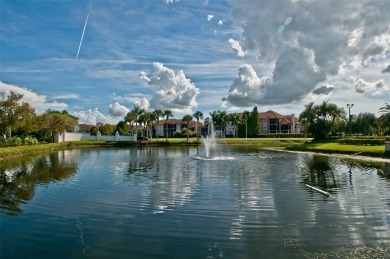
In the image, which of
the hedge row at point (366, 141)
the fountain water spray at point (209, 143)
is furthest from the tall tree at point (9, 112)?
the hedge row at point (366, 141)

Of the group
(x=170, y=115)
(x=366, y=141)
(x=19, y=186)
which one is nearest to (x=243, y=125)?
(x=170, y=115)

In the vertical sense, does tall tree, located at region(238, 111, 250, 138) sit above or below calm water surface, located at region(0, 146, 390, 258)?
above

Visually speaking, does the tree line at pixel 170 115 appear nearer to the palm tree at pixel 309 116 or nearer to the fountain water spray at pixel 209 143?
the palm tree at pixel 309 116

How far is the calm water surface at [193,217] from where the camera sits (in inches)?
390

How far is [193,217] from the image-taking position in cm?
1331

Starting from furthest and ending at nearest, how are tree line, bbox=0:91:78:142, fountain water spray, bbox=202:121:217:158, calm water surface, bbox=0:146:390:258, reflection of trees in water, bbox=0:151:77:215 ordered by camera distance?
tree line, bbox=0:91:78:142 < fountain water spray, bbox=202:121:217:158 < reflection of trees in water, bbox=0:151:77:215 < calm water surface, bbox=0:146:390:258

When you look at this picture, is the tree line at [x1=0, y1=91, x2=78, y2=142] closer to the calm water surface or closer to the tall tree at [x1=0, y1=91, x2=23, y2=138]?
the tall tree at [x1=0, y1=91, x2=23, y2=138]

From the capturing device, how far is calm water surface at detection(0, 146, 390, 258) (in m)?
9.91

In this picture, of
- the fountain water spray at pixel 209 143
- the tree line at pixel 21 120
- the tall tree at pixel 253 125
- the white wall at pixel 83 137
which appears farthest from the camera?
the tall tree at pixel 253 125

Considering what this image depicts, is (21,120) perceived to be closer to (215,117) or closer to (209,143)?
(209,143)

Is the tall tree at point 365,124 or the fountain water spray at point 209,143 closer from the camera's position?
the fountain water spray at point 209,143

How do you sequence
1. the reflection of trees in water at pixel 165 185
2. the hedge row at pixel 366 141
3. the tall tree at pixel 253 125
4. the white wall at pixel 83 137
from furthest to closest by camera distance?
the tall tree at pixel 253 125, the white wall at pixel 83 137, the hedge row at pixel 366 141, the reflection of trees in water at pixel 165 185

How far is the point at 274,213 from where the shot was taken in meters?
13.9

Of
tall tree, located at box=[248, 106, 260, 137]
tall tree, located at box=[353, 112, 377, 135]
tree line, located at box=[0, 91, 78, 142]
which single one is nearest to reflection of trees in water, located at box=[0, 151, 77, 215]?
tree line, located at box=[0, 91, 78, 142]
